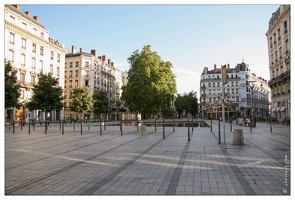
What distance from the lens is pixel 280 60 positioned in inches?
1490

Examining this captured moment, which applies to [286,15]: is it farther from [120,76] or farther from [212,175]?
[120,76]

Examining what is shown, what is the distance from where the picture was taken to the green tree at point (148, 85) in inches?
1388

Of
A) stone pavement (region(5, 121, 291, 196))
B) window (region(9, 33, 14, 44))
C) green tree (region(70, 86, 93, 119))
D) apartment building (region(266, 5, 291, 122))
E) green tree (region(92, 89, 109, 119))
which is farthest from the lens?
green tree (region(92, 89, 109, 119))

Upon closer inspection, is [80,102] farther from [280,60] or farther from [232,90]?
[232,90]

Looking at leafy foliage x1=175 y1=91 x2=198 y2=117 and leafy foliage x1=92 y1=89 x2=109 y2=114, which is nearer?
leafy foliage x1=92 y1=89 x2=109 y2=114

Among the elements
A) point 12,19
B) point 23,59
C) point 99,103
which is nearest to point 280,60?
point 99,103

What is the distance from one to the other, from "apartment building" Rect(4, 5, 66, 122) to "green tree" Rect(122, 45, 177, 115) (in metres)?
16.8

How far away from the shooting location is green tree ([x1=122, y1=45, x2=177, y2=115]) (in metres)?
35.2

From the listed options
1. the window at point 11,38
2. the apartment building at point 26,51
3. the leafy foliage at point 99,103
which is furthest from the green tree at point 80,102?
the window at point 11,38

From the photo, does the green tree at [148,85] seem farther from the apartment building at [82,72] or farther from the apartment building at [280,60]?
the apartment building at [82,72]

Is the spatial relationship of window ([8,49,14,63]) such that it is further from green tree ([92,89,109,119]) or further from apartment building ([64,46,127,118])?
apartment building ([64,46,127,118])

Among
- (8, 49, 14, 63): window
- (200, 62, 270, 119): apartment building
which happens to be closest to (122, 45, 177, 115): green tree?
(8, 49, 14, 63): window

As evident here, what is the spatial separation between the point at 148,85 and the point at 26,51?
23.5 meters

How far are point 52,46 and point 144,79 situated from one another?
24289mm
